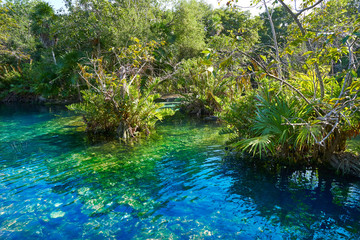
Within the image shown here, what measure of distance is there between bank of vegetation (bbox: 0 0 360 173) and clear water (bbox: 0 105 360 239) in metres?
0.87

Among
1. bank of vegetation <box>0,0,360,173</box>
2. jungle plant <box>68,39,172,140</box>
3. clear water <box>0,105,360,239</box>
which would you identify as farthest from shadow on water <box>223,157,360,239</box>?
jungle plant <box>68,39,172,140</box>

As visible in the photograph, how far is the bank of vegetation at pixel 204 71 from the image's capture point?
4.65 meters

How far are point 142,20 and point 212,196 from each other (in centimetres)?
1958

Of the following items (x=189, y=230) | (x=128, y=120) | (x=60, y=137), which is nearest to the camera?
(x=189, y=230)

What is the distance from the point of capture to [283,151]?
5.70 m

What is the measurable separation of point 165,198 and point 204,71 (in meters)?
2.57

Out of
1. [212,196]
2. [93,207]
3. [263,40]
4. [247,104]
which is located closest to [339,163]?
[247,104]

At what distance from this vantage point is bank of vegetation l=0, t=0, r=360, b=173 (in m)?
4.65

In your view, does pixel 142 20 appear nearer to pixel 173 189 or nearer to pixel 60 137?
pixel 60 137

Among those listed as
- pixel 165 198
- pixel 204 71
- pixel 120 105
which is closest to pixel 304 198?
pixel 165 198

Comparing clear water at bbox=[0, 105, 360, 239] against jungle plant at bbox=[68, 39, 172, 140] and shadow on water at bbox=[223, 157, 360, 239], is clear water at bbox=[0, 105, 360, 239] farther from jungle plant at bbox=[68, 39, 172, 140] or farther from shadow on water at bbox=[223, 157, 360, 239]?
jungle plant at bbox=[68, 39, 172, 140]

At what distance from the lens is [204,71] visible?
5027 mm

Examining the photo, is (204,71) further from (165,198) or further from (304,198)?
(304,198)

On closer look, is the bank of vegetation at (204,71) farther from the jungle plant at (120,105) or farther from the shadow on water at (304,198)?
the shadow on water at (304,198)
